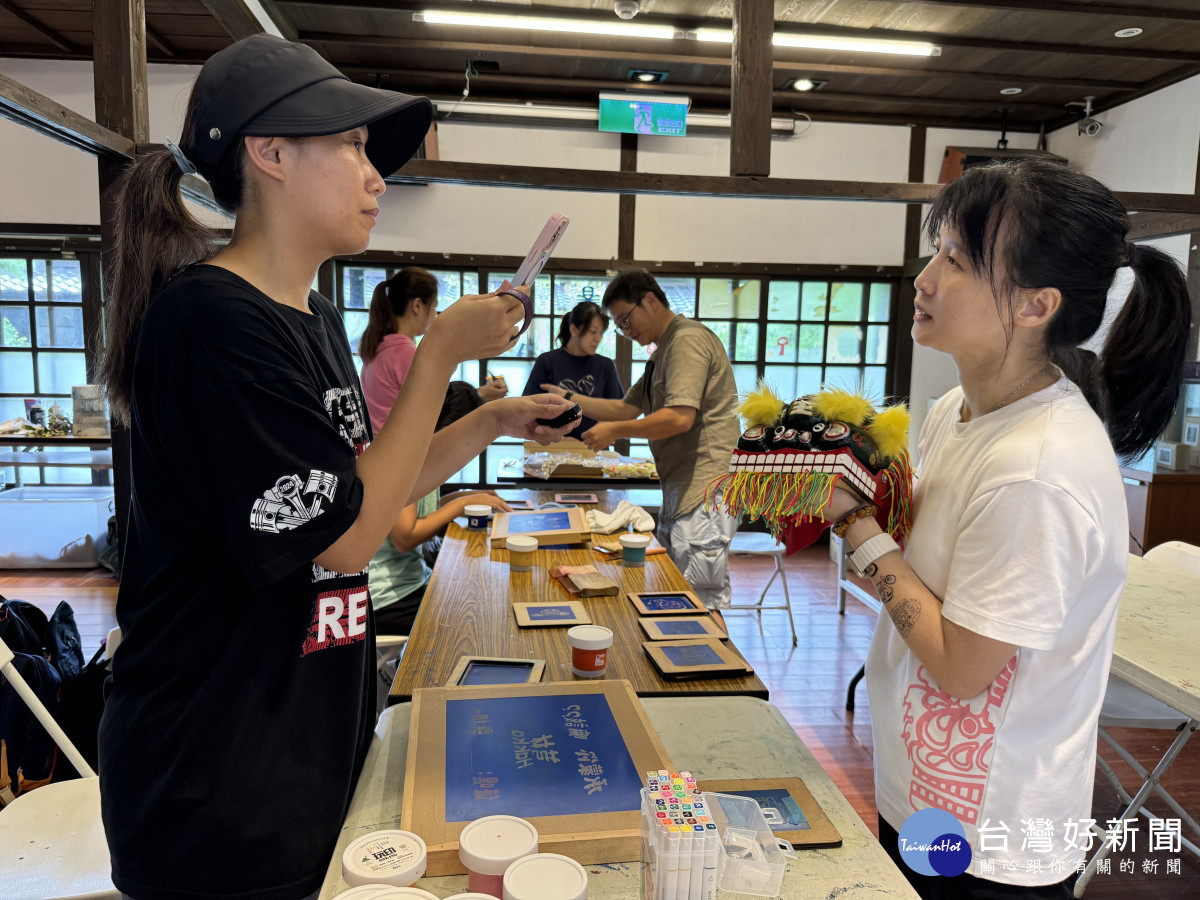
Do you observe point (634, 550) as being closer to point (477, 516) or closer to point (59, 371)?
point (477, 516)

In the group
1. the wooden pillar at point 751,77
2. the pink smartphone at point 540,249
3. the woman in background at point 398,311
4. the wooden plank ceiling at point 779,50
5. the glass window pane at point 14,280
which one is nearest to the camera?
the pink smartphone at point 540,249

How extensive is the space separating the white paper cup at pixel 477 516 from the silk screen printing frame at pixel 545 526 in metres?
0.04

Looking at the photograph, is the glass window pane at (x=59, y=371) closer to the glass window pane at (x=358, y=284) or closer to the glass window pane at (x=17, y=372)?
the glass window pane at (x=17, y=372)

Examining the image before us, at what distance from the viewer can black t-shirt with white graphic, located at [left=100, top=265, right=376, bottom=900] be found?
81 centimetres

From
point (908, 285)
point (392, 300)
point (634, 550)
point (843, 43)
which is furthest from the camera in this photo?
point (908, 285)

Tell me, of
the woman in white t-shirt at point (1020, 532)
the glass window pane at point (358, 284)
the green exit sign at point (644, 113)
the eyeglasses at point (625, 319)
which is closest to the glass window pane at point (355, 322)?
the glass window pane at point (358, 284)

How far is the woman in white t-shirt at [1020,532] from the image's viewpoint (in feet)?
3.23

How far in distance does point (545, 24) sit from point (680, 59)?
107 centimetres

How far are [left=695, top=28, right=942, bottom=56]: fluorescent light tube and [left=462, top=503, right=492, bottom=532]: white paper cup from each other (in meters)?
3.82

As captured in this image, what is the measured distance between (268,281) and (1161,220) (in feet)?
15.2

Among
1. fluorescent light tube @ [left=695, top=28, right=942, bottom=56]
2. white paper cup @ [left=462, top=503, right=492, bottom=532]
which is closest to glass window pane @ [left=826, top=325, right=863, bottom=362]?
fluorescent light tube @ [left=695, top=28, right=942, bottom=56]

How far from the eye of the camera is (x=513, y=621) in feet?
5.74

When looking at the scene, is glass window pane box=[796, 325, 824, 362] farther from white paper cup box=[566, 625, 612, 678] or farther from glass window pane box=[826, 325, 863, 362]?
white paper cup box=[566, 625, 612, 678]

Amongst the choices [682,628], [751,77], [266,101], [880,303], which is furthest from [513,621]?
[880,303]
